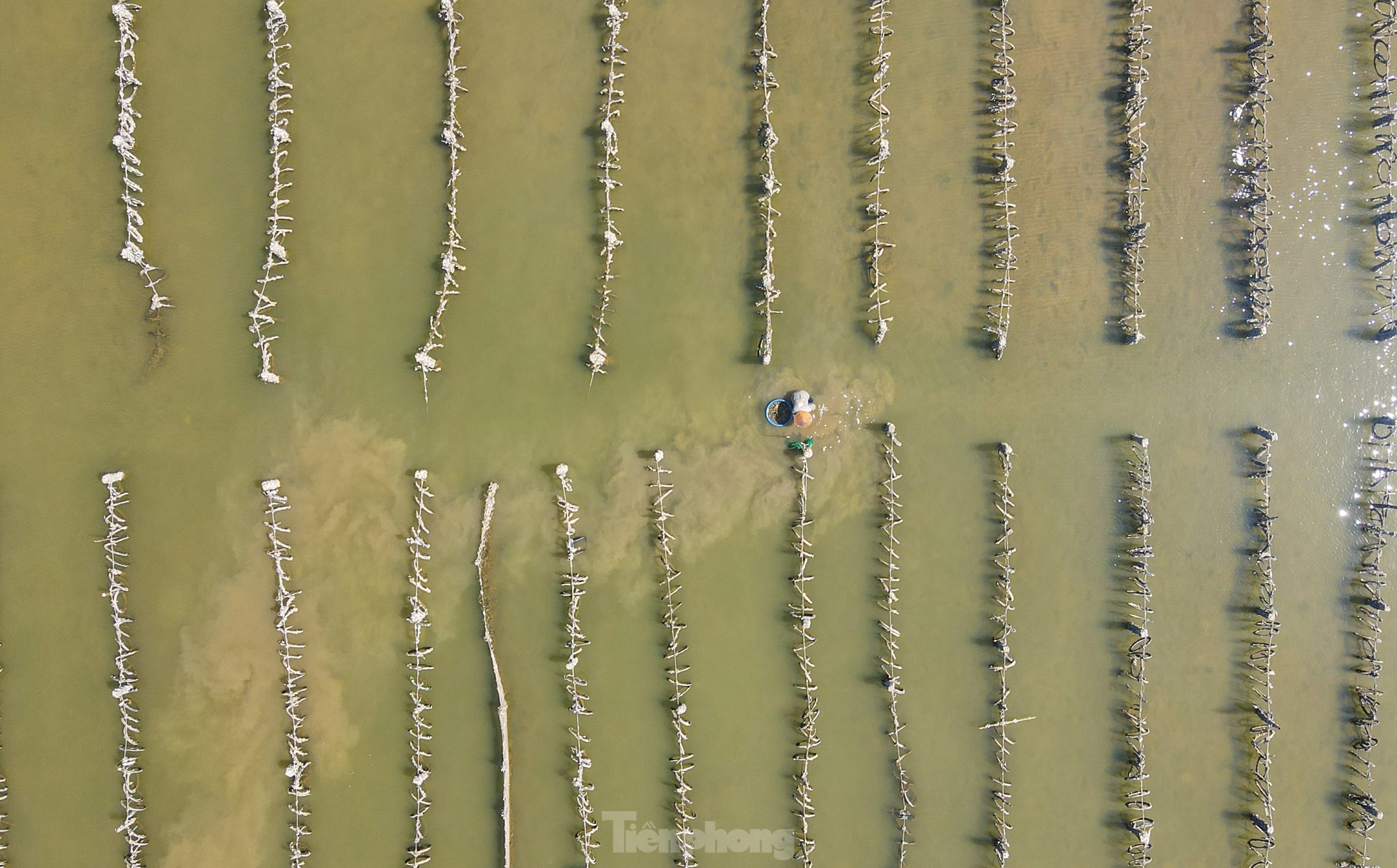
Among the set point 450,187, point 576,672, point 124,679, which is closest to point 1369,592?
point 576,672

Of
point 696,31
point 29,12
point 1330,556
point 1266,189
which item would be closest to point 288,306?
point 29,12

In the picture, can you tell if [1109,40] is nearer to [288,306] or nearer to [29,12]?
[288,306]

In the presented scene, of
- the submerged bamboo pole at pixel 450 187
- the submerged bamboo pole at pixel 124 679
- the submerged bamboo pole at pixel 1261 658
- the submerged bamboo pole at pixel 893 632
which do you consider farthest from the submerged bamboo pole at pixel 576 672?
the submerged bamboo pole at pixel 1261 658

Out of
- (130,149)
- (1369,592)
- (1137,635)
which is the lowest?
(1137,635)

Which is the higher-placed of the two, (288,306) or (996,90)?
(996,90)

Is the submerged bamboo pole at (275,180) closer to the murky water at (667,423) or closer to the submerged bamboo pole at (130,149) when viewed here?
the murky water at (667,423)

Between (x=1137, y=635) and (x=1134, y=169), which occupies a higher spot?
(x=1134, y=169)

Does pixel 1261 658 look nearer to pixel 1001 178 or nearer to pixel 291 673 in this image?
pixel 1001 178
